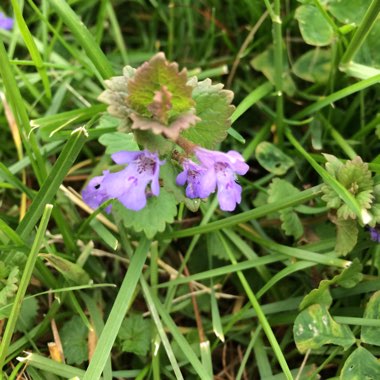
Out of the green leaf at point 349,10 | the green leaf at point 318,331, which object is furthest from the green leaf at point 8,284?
the green leaf at point 349,10

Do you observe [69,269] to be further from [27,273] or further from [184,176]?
[184,176]

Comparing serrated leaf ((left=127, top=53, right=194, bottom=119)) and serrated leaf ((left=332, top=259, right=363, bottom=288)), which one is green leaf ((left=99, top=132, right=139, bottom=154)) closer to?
serrated leaf ((left=127, top=53, right=194, bottom=119))

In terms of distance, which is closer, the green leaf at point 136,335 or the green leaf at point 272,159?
the green leaf at point 136,335

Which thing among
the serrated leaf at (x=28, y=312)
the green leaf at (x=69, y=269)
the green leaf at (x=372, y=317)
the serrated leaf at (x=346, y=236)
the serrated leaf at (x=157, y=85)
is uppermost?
the serrated leaf at (x=157, y=85)

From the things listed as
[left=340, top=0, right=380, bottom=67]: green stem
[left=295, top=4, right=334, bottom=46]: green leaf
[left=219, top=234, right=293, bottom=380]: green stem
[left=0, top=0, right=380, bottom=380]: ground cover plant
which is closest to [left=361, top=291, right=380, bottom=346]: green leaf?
[left=0, top=0, right=380, bottom=380]: ground cover plant

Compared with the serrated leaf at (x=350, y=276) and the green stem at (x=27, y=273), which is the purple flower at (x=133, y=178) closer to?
the green stem at (x=27, y=273)
